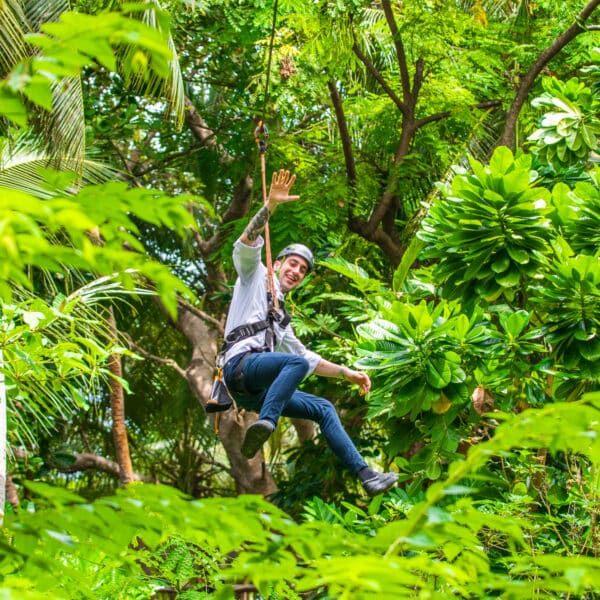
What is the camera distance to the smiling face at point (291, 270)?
5.33 meters

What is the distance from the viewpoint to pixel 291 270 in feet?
17.5

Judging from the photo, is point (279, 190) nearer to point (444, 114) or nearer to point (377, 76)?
point (377, 76)

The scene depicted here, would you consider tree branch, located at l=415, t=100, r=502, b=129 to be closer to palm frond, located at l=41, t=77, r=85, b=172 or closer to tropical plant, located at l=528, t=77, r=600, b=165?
tropical plant, located at l=528, t=77, r=600, b=165

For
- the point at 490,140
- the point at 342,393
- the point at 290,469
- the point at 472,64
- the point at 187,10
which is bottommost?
the point at 290,469

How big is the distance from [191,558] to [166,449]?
8.72 m

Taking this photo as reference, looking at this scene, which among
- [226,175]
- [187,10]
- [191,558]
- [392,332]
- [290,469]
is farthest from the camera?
[290,469]

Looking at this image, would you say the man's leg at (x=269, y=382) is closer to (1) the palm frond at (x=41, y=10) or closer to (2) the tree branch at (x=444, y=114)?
(1) the palm frond at (x=41, y=10)

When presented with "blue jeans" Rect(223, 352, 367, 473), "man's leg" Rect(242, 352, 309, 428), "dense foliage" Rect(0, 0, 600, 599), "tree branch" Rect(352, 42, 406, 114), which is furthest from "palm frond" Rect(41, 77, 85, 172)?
"man's leg" Rect(242, 352, 309, 428)

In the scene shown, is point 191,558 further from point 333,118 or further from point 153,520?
point 333,118

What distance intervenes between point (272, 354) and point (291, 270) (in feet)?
1.90

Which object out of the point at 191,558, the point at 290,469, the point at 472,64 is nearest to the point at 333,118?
the point at 472,64

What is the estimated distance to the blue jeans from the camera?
15.8 ft

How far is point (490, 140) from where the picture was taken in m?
9.23

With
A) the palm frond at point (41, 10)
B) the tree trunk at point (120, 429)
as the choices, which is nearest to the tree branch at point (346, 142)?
the palm frond at point (41, 10)
